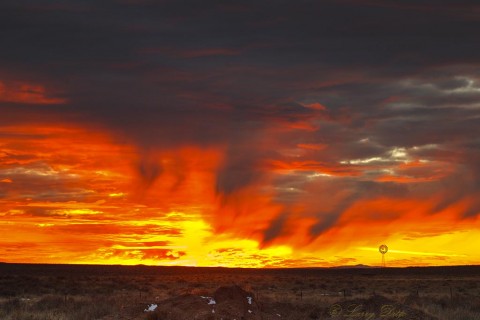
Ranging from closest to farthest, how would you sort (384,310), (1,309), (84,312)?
(384,310), (84,312), (1,309)

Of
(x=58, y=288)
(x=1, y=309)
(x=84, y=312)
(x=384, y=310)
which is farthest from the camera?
(x=58, y=288)

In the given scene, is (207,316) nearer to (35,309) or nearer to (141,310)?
(141,310)

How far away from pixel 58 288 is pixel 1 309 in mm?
29050

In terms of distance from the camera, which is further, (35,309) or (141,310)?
(35,309)

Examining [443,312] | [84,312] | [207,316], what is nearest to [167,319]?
[207,316]

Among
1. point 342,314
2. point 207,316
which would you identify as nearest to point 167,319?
point 207,316

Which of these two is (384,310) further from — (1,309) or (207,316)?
(1,309)

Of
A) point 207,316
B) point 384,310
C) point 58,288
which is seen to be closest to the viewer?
point 207,316

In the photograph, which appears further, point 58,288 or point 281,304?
point 58,288

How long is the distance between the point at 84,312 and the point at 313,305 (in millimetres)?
11614

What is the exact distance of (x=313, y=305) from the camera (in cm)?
3419

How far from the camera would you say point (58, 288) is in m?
63.2

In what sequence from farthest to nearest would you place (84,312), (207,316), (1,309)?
(1,309), (84,312), (207,316)

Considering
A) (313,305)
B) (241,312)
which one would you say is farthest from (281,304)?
(241,312)
